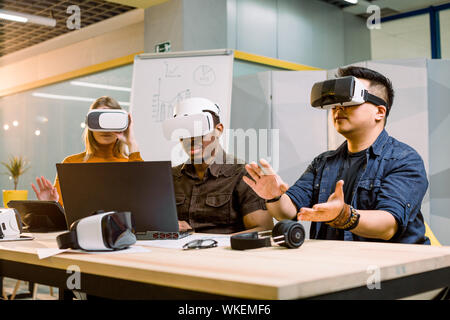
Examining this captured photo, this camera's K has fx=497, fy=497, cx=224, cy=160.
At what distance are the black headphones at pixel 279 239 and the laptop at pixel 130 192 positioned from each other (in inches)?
12.9

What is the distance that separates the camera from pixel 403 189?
1.85 metres

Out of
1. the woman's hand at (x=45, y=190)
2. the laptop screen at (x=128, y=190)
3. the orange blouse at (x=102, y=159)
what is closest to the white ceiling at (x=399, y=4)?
the orange blouse at (x=102, y=159)

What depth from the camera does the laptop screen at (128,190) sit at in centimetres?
162

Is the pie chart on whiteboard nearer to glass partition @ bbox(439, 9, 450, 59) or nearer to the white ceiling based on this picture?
the white ceiling

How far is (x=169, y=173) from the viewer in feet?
5.31

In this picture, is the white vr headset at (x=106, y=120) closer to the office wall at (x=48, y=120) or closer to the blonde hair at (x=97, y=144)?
the blonde hair at (x=97, y=144)

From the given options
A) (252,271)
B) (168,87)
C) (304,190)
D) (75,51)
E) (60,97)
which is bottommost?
(252,271)

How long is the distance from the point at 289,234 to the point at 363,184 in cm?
73

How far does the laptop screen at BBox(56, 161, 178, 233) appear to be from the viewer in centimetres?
162

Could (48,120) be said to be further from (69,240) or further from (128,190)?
(69,240)

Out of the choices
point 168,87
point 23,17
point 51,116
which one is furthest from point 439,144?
point 51,116

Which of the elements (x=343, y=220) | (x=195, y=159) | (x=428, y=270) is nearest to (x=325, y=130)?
(x=195, y=159)

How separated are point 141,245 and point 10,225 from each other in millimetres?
613
